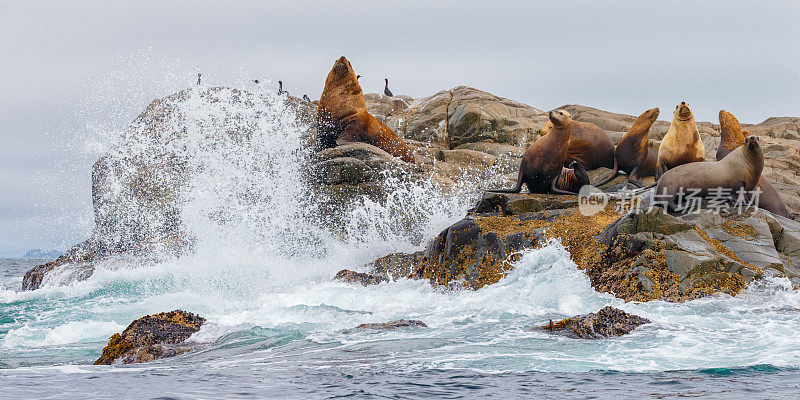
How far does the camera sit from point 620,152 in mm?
12133

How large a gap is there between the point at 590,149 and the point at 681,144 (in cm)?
221

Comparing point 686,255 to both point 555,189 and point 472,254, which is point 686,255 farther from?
point 555,189

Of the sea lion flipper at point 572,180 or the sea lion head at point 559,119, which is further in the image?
the sea lion flipper at point 572,180

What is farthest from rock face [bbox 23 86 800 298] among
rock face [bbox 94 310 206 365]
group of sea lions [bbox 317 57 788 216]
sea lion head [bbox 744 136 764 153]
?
rock face [bbox 94 310 206 365]

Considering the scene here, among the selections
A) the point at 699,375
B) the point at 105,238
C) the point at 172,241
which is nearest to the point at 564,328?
the point at 699,375

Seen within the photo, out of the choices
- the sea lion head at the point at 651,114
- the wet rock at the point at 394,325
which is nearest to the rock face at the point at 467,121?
the sea lion head at the point at 651,114

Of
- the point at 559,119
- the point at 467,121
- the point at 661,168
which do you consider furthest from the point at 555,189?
the point at 467,121

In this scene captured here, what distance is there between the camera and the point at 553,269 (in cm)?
777

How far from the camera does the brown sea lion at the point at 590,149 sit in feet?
41.3

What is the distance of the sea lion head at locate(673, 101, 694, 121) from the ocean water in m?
3.99

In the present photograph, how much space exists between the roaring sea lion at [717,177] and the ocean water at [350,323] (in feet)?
5.41

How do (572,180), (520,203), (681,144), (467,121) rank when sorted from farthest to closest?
1. (467,121)
2. (681,144)
3. (572,180)
4. (520,203)

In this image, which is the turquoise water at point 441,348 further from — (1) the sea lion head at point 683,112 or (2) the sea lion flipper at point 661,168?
(1) the sea lion head at point 683,112

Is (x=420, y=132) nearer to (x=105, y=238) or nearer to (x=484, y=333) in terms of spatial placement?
(x=105, y=238)
